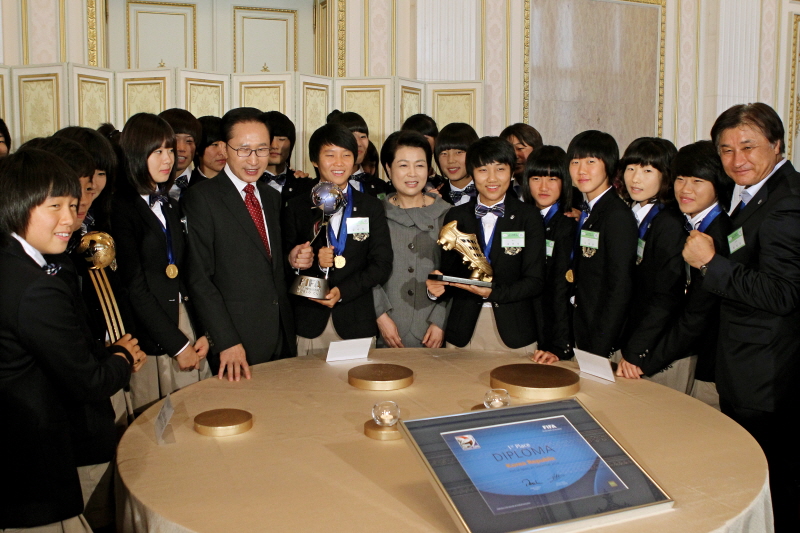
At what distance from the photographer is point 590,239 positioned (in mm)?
3131

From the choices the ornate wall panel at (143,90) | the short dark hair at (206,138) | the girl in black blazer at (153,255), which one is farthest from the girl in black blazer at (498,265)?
the ornate wall panel at (143,90)

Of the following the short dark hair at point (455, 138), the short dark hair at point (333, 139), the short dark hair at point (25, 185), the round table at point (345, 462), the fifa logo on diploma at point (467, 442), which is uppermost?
the short dark hair at point (455, 138)

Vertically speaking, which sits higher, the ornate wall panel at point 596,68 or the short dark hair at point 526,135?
the ornate wall panel at point 596,68

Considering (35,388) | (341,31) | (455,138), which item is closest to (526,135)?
(455,138)

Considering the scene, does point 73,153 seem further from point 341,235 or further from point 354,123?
point 354,123

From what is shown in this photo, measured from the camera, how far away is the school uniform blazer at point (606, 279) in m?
3.02

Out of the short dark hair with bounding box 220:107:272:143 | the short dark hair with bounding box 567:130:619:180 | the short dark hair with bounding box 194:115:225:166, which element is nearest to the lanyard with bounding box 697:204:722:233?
the short dark hair with bounding box 567:130:619:180

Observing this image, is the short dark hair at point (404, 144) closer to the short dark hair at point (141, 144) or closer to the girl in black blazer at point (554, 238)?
the girl in black blazer at point (554, 238)

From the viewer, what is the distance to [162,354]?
2.90m

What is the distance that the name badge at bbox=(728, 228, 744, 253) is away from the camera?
2.53 metres

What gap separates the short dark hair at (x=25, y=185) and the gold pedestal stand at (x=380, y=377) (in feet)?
3.39

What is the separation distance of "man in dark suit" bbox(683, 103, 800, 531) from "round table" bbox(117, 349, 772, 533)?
46 cm

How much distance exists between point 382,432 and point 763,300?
4.71ft

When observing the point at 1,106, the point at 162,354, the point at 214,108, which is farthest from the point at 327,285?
the point at 1,106
